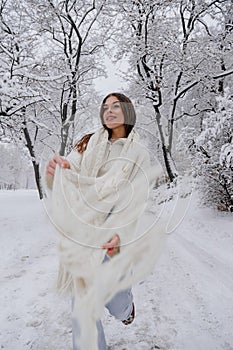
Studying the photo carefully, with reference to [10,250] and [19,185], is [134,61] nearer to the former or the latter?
[10,250]

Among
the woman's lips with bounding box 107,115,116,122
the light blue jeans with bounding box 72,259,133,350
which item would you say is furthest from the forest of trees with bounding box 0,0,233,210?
the woman's lips with bounding box 107,115,116,122

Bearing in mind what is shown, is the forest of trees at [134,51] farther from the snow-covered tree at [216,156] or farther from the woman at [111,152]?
the woman at [111,152]

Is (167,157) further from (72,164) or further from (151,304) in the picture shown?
(151,304)

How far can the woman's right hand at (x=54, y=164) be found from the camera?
1499 millimetres

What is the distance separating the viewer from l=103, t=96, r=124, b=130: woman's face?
1700 millimetres

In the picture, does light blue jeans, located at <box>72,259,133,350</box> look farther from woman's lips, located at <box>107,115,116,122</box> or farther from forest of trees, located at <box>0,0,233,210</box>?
forest of trees, located at <box>0,0,233,210</box>

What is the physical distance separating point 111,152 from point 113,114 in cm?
25

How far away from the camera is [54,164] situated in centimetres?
151

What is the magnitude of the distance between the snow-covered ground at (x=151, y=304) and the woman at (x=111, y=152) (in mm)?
490

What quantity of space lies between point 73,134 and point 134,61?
10344 mm

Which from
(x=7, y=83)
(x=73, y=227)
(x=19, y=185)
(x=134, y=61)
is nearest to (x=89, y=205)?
(x=73, y=227)

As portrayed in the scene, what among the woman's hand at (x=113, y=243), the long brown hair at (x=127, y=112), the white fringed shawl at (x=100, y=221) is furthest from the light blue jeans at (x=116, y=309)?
the long brown hair at (x=127, y=112)

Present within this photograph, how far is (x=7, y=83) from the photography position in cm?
576

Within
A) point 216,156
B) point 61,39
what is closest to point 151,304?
point 216,156
